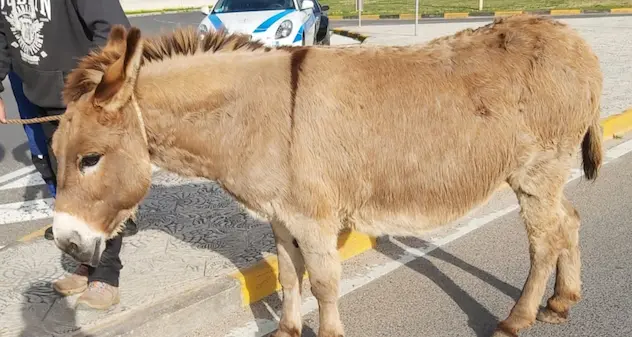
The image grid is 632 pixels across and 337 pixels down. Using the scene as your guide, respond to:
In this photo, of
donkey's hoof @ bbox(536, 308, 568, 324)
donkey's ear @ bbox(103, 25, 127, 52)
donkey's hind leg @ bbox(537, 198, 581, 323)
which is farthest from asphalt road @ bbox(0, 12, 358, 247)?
donkey's hoof @ bbox(536, 308, 568, 324)

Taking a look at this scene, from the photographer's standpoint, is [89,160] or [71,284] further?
[71,284]

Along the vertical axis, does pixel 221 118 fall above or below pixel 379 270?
above

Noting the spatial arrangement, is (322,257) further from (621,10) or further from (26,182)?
(621,10)

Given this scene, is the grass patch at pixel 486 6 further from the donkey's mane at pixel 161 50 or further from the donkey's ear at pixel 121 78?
the donkey's ear at pixel 121 78

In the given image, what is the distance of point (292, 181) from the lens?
9.71 feet

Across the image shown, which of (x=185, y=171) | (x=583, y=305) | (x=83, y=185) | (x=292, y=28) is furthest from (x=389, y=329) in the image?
(x=292, y=28)

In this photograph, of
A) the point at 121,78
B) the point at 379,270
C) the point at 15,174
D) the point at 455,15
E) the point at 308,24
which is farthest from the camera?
the point at 455,15

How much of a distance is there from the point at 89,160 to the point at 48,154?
1.61 meters

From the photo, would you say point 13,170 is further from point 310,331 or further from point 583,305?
point 583,305

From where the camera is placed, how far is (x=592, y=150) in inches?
150

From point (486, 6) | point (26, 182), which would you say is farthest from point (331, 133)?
point (486, 6)

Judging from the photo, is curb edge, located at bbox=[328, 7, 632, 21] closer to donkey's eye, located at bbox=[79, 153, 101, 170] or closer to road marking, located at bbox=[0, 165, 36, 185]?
road marking, located at bbox=[0, 165, 36, 185]

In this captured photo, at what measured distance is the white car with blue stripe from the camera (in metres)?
10.7

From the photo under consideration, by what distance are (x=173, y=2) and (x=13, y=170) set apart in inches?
1264
